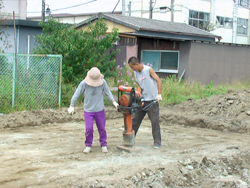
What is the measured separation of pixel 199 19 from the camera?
110ft

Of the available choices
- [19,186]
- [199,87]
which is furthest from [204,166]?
[199,87]

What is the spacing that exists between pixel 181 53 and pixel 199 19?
61.9 feet

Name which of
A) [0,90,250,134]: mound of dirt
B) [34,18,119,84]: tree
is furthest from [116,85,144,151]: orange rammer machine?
[34,18,119,84]: tree

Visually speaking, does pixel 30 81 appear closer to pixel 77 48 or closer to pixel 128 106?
pixel 77 48

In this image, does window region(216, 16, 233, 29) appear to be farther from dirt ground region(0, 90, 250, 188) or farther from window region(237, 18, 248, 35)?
dirt ground region(0, 90, 250, 188)

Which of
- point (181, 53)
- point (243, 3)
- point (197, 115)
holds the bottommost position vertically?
point (197, 115)

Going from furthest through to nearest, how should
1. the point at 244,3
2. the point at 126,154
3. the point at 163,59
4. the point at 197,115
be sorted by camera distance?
1. the point at 244,3
2. the point at 163,59
3. the point at 197,115
4. the point at 126,154

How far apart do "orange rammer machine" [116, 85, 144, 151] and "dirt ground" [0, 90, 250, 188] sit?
244mm

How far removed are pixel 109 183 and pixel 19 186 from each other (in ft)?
3.95

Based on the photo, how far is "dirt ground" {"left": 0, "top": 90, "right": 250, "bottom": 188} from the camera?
5016 millimetres

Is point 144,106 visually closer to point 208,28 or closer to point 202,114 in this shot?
point 202,114

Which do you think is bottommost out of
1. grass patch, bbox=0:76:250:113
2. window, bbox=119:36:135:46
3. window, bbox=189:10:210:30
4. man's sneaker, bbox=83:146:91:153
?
man's sneaker, bbox=83:146:91:153

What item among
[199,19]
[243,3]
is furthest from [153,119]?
[243,3]

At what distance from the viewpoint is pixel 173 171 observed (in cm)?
535
